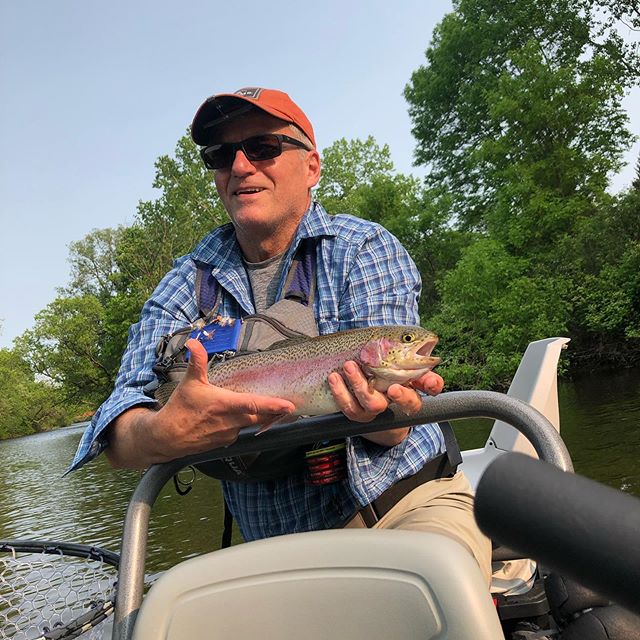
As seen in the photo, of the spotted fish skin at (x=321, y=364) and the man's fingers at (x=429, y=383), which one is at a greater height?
the spotted fish skin at (x=321, y=364)

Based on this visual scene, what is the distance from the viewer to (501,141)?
27.2 metres

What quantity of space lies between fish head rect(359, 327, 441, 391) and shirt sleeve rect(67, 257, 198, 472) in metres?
0.72

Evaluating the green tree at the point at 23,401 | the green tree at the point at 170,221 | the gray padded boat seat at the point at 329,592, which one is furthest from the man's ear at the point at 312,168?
the green tree at the point at 23,401

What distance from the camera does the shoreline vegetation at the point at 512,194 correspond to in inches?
954

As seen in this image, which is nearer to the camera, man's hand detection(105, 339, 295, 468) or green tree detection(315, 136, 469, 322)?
man's hand detection(105, 339, 295, 468)

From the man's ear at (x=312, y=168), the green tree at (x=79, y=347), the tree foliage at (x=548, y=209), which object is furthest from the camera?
the green tree at (x=79, y=347)

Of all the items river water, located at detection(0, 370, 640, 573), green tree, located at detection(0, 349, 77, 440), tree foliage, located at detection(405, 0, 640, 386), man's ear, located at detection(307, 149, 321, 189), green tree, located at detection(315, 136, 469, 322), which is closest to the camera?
man's ear, located at detection(307, 149, 321, 189)

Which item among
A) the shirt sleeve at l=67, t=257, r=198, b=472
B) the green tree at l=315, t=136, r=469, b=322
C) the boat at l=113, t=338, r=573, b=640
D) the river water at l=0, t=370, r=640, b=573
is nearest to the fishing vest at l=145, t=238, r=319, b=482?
the shirt sleeve at l=67, t=257, r=198, b=472

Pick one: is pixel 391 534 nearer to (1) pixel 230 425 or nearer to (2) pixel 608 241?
(1) pixel 230 425

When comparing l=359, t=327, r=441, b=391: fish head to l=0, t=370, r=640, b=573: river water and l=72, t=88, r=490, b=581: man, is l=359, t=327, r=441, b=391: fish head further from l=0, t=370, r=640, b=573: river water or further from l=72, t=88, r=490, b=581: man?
l=0, t=370, r=640, b=573: river water

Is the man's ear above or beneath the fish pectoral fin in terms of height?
above

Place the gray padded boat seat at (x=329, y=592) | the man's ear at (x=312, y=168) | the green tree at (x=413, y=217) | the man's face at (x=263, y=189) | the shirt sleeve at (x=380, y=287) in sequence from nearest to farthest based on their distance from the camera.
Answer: the gray padded boat seat at (x=329, y=592)
the shirt sleeve at (x=380, y=287)
the man's face at (x=263, y=189)
the man's ear at (x=312, y=168)
the green tree at (x=413, y=217)

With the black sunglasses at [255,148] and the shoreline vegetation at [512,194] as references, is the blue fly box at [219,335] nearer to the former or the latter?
the black sunglasses at [255,148]

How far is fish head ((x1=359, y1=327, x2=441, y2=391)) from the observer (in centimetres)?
189
